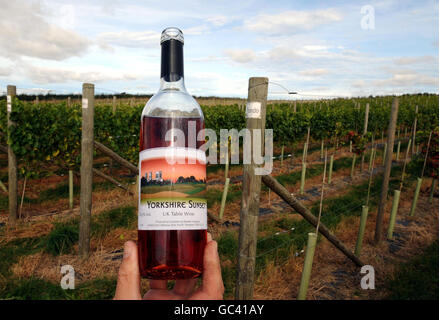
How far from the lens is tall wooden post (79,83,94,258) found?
4.45m

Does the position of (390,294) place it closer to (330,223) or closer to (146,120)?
(330,223)

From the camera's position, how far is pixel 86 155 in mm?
4535

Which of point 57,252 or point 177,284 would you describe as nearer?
point 177,284

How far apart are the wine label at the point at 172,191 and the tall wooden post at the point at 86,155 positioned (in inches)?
119

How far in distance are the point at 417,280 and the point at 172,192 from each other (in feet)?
15.9

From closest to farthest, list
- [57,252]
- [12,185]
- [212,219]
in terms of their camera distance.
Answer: [57,252] → [12,185] → [212,219]

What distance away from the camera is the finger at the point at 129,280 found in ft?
5.37

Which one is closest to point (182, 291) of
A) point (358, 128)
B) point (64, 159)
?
point (64, 159)

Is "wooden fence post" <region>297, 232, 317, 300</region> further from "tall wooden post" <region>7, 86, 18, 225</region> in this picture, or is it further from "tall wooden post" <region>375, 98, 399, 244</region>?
"tall wooden post" <region>7, 86, 18, 225</region>

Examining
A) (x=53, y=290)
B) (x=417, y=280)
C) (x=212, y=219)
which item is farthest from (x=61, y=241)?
(x=417, y=280)

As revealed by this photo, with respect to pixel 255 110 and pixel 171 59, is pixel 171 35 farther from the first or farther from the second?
pixel 255 110

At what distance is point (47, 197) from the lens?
9.02 meters

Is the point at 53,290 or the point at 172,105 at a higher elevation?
the point at 172,105
